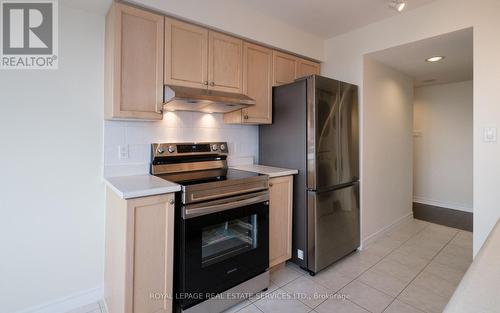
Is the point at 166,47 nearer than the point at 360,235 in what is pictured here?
Yes

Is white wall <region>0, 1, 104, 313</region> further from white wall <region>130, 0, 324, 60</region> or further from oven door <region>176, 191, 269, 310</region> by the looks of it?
oven door <region>176, 191, 269, 310</region>

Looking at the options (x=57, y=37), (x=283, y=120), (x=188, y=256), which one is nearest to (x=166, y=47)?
(x=57, y=37)

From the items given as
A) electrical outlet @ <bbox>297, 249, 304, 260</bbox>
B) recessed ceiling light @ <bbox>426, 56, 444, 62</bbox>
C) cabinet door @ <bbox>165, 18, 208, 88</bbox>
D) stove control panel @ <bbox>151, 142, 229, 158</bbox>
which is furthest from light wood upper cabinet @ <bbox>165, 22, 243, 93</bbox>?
recessed ceiling light @ <bbox>426, 56, 444, 62</bbox>

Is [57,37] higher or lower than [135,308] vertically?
higher

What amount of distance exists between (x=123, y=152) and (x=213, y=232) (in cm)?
98

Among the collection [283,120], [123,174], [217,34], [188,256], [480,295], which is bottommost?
[188,256]

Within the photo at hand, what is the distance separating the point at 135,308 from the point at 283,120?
196 centimetres

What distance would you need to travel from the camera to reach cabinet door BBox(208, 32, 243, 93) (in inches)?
88.4

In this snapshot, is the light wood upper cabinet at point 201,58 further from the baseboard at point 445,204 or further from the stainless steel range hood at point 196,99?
the baseboard at point 445,204

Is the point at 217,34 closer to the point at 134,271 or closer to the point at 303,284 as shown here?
the point at 134,271

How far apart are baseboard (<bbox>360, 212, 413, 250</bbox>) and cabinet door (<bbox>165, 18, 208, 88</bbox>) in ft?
8.22

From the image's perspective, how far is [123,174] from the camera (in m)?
2.07

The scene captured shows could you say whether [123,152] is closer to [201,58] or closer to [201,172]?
[201,172]

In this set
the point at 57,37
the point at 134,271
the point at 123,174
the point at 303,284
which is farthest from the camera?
the point at 303,284
